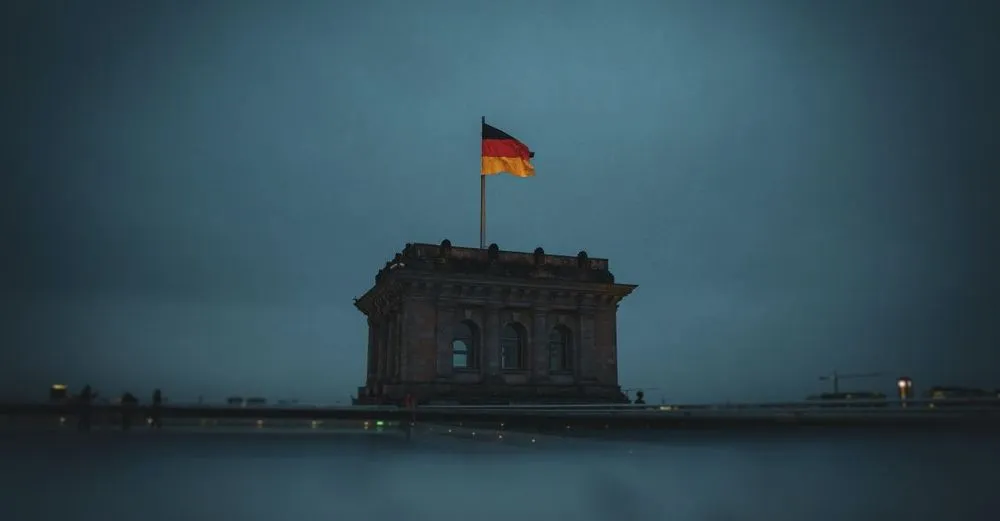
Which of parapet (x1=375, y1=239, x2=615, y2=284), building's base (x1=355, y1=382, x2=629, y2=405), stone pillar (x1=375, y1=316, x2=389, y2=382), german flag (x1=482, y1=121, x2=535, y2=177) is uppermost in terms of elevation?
german flag (x1=482, y1=121, x2=535, y2=177)

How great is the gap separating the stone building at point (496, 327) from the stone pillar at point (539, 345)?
0.17ft

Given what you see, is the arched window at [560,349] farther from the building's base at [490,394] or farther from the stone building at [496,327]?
the building's base at [490,394]

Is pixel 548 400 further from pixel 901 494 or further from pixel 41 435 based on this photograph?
pixel 901 494

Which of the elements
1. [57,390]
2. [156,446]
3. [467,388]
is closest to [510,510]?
[156,446]

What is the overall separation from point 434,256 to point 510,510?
100ft

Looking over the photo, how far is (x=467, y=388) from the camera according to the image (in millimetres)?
37844

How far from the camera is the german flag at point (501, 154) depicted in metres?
41.1

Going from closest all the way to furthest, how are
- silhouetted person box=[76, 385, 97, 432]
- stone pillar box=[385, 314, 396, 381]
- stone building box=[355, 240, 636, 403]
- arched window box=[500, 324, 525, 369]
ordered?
silhouetted person box=[76, 385, 97, 432] → stone building box=[355, 240, 636, 403] → stone pillar box=[385, 314, 396, 381] → arched window box=[500, 324, 525, 369]

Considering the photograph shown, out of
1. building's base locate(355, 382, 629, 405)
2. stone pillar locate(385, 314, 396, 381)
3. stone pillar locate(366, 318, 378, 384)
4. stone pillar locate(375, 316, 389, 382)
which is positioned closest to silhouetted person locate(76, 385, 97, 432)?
building's base locate(355, 382, 629, 405)

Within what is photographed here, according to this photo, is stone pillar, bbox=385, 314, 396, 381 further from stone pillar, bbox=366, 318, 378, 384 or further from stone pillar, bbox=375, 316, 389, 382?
stone pillar, bbox=366, 318, 378, 384

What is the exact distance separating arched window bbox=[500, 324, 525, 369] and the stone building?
0.18 feet

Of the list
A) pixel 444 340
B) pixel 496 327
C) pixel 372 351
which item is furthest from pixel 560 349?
pixel 372 351

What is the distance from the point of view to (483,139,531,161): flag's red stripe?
135 feet

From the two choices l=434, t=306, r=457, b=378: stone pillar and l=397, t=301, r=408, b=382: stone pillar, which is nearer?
l=397, t=301, r=408, b=382: stone pillar
